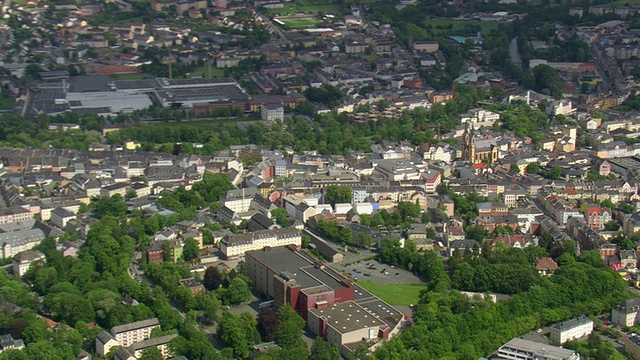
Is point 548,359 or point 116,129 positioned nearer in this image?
point 548,359

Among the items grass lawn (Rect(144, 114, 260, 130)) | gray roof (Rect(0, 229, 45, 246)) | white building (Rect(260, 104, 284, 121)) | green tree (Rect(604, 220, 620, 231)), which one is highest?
green tree (Rect(604, 220, 620, 231))

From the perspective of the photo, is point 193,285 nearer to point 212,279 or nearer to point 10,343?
point 212,279

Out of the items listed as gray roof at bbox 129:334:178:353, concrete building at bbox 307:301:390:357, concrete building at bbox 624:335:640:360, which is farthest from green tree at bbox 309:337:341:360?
concrete building at bbox 624:335:640:360

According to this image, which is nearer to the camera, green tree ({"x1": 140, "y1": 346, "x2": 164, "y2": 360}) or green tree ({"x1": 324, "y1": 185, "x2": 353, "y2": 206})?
green tree ({"x1": 140, "y1": 346, "x2": 164, "y2": 360})

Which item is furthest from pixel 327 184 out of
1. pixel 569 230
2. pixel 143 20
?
pixel 143 20

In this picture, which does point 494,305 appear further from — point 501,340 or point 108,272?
point 108,272

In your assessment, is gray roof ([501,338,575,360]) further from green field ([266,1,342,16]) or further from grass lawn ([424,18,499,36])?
green field ([266,1,342,16])

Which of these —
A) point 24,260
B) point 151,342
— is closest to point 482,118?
point 24,260
